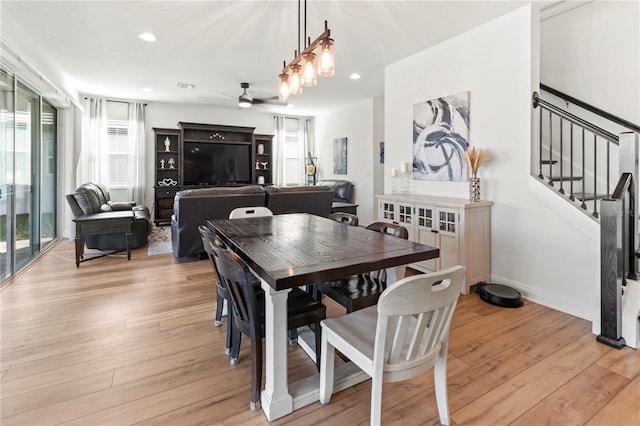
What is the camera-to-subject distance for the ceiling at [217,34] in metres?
3.15

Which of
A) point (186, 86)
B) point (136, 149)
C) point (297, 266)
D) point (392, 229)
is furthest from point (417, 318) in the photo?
point (136, 149)

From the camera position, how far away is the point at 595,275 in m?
2.67

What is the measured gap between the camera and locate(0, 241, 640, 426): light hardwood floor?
5.35 feet

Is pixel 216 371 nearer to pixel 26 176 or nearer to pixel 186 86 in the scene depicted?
pixel 26 176

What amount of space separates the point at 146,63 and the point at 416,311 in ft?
17.0

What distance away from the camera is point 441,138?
3.97 meters

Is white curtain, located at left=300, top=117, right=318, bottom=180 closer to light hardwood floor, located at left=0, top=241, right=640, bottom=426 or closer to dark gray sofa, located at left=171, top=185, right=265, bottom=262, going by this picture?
dark gray sofa, located at left=171, top=185, right=265, bottom=262

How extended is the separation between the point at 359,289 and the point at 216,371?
1007 mm

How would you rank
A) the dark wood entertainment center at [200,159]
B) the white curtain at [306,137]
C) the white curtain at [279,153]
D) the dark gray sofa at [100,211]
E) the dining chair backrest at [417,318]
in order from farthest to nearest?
the white curtain at [306,137] → the white curtain at [279,153] → the dark wood entertainment center at [200,159] → the dark gray sofa at [100,211] → the dining chair backrest at [417,318]

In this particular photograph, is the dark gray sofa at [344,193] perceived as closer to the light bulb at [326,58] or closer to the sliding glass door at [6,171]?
the light bulb at [326,58]

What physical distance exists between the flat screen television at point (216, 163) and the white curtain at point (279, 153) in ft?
2.38

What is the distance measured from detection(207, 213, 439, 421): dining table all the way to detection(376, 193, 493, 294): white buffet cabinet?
1469 millimetres

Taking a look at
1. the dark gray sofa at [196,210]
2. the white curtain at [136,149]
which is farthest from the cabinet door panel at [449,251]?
the white curtain at [136,149]

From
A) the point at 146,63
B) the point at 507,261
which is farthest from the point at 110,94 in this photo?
the point at 507,261
